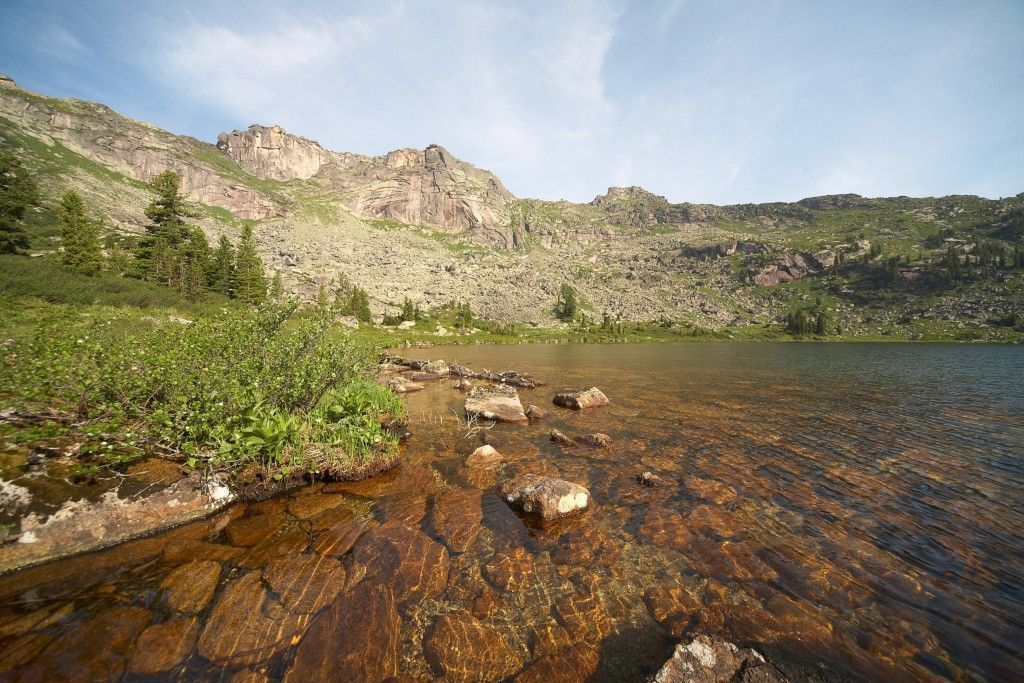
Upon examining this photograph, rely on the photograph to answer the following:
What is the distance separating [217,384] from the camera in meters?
9.94

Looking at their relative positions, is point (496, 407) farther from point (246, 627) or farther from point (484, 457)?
point (246, 627)

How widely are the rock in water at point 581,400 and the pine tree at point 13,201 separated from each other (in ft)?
229

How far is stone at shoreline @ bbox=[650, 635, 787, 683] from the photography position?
4996 millimetres

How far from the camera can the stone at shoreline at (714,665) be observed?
500 centimetres

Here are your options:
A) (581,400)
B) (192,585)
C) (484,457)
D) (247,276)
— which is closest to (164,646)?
(192,585)

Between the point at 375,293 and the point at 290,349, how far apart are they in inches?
6487

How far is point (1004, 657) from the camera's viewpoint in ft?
18.7

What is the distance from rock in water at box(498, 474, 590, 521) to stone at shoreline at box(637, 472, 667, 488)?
8.00 ft

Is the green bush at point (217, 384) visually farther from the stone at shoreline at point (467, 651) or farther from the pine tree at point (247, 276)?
the pine tree at point (247, 276)

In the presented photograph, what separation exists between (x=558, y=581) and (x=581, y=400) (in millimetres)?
15900

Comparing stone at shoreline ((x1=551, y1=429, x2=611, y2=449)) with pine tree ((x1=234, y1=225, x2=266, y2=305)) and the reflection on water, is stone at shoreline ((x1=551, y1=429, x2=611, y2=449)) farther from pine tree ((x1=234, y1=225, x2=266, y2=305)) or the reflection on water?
pine tree ((x1=234, y1=225, x2=266, y2=305))

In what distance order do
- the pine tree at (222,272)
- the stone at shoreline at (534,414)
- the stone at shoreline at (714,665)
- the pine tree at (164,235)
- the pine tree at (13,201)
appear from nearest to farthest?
the stone at shoreline at (714,665), the stone at shoreline at (534,414), the pine tree at (13,201), the pine tree at (164,235), the pine tree at (222,272)

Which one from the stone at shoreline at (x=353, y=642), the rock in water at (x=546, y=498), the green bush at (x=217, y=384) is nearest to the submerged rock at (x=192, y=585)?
the stone at shoreline at (x=353, y=642)

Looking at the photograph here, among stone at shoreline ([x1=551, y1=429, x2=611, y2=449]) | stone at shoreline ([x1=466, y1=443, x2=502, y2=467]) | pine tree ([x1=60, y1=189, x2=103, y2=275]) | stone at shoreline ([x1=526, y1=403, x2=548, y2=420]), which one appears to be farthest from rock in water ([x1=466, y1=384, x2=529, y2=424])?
pine tree ([x1=60, y1=189, x2=103, y2=275])
